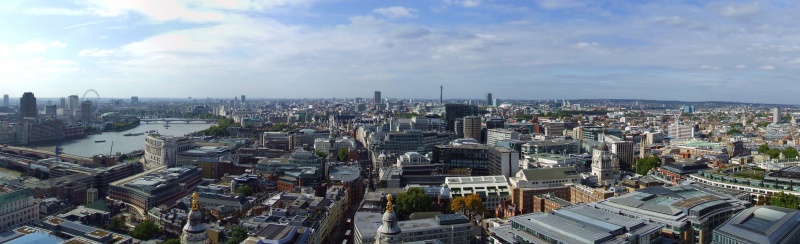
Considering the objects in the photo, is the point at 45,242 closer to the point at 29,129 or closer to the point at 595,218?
the point at 595,218

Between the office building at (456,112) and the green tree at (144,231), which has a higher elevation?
the office building at (456,112)

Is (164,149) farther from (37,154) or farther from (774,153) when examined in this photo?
(774,153)

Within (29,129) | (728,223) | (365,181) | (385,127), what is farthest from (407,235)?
(29,129)

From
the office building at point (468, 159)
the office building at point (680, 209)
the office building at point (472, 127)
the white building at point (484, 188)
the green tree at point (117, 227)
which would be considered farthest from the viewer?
the office building at point (472, 127)

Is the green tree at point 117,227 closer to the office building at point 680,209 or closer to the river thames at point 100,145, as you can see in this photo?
the office building at point 680,209

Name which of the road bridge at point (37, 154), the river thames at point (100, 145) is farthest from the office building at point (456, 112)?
the road bridge at point (37, 154)

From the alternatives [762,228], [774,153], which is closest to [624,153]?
[774,153]
